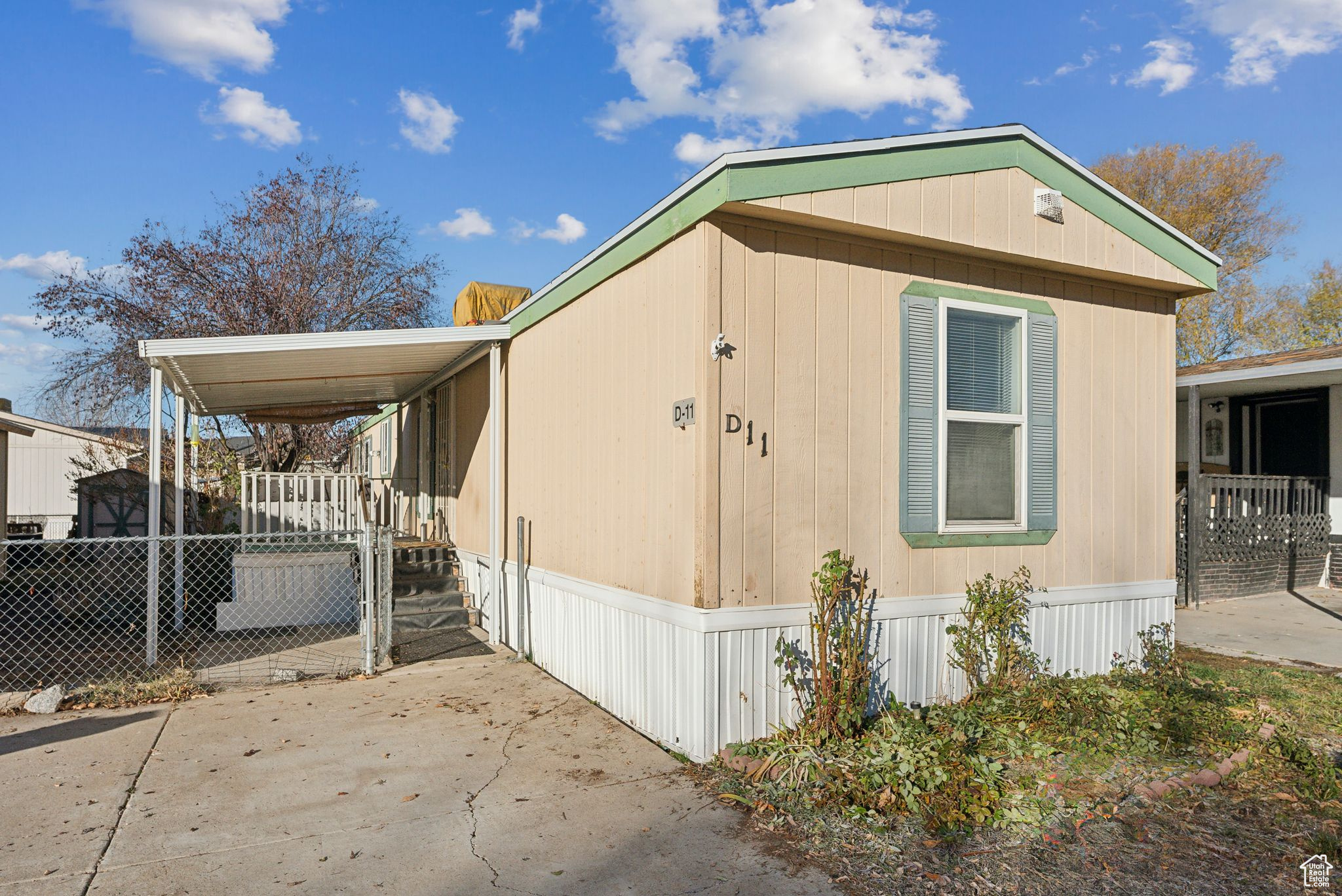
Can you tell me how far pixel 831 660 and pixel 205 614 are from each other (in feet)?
22.0

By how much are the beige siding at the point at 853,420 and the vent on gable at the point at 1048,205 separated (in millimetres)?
326

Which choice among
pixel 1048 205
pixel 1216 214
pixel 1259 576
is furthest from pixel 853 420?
pixel 1216 214

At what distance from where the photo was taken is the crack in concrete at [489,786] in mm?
2984

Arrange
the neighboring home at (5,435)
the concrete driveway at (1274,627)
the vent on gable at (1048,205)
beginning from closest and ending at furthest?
the vent on gable at (1048,205) → the concrete driveway at (1274,627) → the neighboring home at (5,435)

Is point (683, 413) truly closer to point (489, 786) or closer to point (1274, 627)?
point (489, 786)

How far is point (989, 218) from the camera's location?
4.99 meters

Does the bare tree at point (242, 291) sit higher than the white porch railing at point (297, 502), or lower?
higher

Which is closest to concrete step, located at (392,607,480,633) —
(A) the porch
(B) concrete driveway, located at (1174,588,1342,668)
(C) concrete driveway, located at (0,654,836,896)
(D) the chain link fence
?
(A) the porch

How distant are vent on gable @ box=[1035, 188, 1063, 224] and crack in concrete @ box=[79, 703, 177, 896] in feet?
18.6

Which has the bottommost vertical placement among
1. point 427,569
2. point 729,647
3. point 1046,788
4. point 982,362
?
point 1046,788

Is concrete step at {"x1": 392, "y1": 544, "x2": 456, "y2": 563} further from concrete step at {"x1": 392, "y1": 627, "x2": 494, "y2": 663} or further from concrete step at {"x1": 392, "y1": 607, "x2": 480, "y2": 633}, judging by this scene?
concrete step at {"x1": 392, "y1": 627, "x2": 494, "y2": 663}

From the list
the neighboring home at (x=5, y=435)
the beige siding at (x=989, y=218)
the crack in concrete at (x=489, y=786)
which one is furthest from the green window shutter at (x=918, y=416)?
the neighboring home at (x=5, y=435)

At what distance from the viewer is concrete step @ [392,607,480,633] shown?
7.87m

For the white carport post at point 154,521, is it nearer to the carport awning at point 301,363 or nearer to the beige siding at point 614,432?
the carport awning at point 301,363
